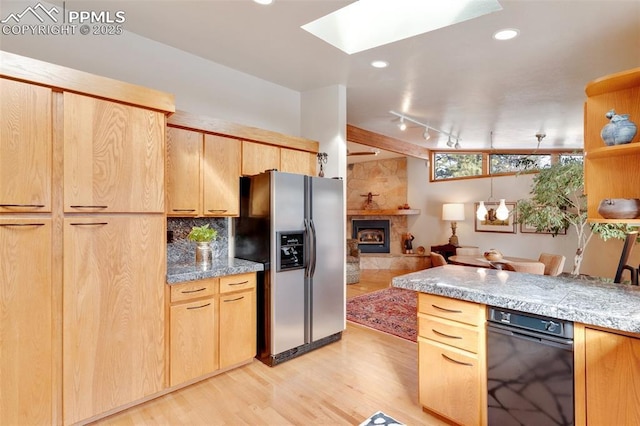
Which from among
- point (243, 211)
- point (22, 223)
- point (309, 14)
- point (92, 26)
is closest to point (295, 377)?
point (243, 211)

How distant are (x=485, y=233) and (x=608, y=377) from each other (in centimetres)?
592

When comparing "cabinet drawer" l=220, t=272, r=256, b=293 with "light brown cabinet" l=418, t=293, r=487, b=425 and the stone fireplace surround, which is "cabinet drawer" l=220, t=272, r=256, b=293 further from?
the stone fireplace surround

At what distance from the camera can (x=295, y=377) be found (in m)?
2.76

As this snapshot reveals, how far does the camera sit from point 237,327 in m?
2.86

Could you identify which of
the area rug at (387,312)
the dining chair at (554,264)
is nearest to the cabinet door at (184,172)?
the area rug at (387,312)

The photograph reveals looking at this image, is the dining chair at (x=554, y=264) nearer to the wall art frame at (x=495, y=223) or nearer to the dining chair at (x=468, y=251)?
the dining chair at (x=468, y=251)

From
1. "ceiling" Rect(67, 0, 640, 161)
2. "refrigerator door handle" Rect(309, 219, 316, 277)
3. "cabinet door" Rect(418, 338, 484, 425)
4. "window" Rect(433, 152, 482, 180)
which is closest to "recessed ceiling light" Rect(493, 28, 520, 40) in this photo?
"ceiling" Rect(67, 0, 640, 161)

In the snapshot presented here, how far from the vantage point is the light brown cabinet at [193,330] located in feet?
8.15

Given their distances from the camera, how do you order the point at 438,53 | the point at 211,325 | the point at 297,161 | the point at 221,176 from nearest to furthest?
1. the point at 211,325
2. the point at 438,53
3. the point at 221,176
4. the point at 297,161

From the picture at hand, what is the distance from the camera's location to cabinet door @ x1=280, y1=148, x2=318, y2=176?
3576 mm

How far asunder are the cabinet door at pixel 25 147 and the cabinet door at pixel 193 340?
115 cm

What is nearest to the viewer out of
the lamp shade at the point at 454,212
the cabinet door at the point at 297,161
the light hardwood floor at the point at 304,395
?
the light hardwood floor at the point at 304,395

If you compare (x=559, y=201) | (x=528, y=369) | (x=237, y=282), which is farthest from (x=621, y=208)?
(x=237, y=282)

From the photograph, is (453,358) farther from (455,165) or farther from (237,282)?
(455,165)
